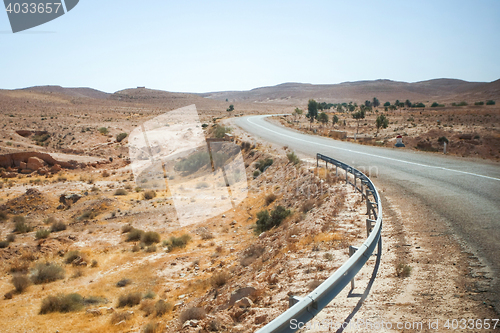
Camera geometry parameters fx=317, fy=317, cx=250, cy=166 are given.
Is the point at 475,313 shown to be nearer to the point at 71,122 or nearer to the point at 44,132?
the point at 44,132

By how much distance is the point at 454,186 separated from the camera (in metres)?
→ 9.95

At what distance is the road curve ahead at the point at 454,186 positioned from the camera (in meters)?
5.92

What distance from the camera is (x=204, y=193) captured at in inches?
846

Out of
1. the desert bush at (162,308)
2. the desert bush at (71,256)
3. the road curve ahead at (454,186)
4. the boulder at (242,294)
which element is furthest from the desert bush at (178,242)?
the road curve ahead at (454,186)

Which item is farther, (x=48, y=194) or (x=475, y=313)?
(x=48, y=194)

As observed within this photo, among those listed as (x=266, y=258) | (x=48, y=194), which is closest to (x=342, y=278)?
(x=266, y=258)

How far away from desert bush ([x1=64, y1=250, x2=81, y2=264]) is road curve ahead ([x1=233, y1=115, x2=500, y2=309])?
1239 centimetres

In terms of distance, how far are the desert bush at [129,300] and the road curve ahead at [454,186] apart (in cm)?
831

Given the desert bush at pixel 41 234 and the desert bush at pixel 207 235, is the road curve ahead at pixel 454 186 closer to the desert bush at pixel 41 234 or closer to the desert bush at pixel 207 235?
the desert bush at pixel 207 235

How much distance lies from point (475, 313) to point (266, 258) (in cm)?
545

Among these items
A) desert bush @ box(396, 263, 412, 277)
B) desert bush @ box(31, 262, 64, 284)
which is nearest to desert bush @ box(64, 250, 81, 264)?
desert bush @ box(31, 262, 64, 284)

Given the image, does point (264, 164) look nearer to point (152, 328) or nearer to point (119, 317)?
point (119, 317)

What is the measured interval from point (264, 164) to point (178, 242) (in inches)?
366

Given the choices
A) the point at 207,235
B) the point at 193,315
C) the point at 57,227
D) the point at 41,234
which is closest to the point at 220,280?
the point at 193,315
